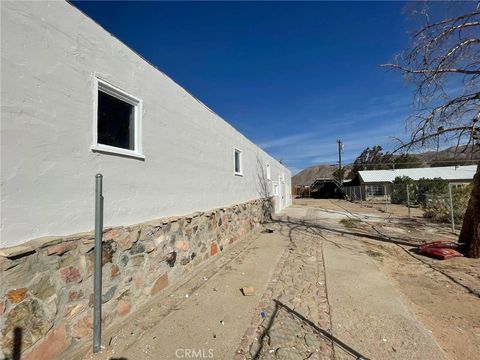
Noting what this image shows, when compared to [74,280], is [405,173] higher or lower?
higher

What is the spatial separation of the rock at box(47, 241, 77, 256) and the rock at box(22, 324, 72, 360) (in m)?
0.74

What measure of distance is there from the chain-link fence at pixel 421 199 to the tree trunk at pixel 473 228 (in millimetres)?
3951

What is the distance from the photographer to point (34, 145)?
2.44m

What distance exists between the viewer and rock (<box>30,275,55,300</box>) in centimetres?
233

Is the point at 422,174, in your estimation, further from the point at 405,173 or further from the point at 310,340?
the point at 310,340

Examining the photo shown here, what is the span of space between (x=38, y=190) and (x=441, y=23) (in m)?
8.52

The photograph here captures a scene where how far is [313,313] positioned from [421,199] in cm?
2257

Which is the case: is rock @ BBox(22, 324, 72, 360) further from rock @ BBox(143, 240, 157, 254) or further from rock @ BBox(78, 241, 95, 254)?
rock @ BBox(143, 240, 157, 254)

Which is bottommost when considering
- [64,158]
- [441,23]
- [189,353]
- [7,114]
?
[189,353]

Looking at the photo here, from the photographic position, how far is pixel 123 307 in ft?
11.1

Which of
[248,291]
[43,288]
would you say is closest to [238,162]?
[248,291]

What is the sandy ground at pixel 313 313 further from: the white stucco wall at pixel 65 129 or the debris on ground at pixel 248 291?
the white stucco wall at pixel 65 129

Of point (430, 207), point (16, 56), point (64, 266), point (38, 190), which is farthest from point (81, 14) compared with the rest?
point (430, 207)

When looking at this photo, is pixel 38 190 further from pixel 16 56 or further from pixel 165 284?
pixel 165 284
